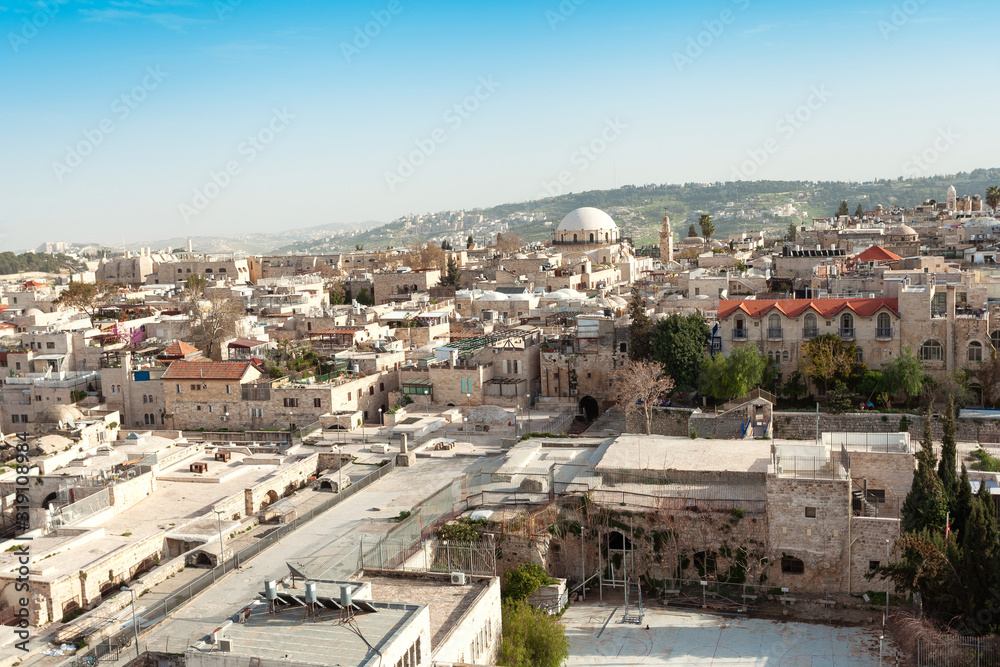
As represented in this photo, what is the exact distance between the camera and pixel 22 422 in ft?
126

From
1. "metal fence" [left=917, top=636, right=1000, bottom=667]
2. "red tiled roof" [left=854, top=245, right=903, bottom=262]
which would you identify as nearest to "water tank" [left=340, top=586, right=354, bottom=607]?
"metal fence" [left=917, top=636, right=1000, bottom=667]

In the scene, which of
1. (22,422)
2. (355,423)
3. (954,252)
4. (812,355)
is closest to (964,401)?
(812,355)

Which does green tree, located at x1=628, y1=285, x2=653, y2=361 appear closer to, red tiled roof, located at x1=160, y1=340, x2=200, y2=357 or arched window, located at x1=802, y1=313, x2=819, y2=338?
arched window, located at x1=802, y1=313, x2=819, y2=338

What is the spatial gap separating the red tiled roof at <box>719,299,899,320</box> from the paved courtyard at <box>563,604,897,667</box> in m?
14.0

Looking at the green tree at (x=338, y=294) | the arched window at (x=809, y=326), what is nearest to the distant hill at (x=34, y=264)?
the green tree at (x=338, y=294)

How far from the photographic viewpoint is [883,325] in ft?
97.2

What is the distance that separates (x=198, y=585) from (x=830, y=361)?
19698 millimetres

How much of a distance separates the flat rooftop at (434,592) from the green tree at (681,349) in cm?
1640

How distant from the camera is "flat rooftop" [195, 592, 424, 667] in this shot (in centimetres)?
1170

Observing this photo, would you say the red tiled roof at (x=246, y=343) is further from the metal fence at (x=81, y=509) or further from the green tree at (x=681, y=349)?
the green tree at (x=681, y=349)

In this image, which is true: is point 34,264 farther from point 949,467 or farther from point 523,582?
point 949,467

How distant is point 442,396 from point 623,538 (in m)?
15.2

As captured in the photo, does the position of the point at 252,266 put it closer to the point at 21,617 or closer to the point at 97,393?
the point at 97,393

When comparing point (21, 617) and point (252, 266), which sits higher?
point (252, 266)
